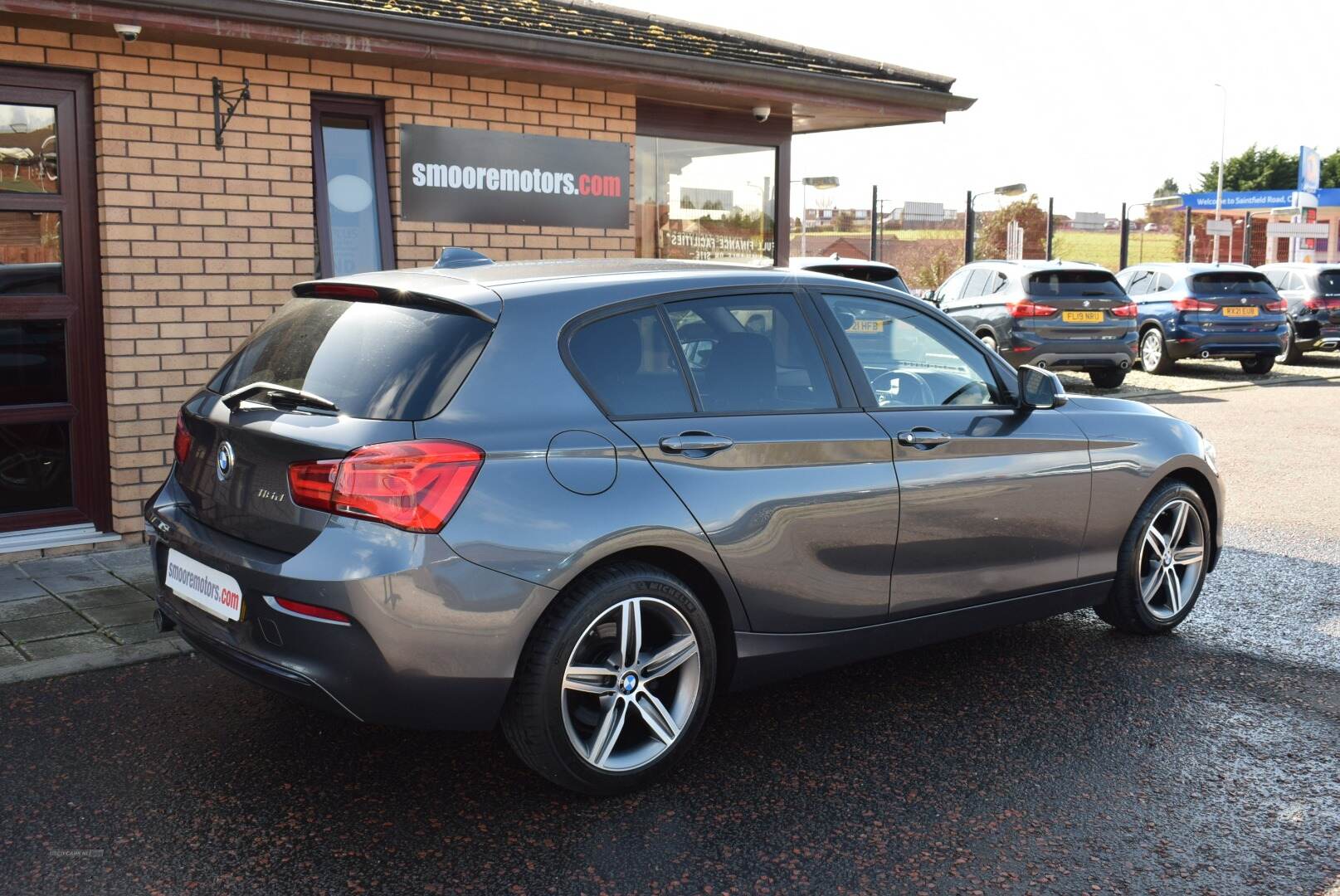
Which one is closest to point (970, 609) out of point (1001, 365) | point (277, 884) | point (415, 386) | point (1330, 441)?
point (1001, 365)

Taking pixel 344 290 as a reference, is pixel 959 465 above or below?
below

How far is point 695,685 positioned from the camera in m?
4.10

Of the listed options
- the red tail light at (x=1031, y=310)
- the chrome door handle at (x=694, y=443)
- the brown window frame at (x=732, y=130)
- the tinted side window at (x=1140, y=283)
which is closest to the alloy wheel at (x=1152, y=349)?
the tinted side window at (x=1140, y=283)

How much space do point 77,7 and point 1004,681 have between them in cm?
→ 530

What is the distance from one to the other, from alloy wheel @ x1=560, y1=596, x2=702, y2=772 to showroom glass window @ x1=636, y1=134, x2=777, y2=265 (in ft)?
19.3

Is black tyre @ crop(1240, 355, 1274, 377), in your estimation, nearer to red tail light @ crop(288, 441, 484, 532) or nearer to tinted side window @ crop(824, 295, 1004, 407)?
tinted side window @ crop(824, 295, 1004, 407)

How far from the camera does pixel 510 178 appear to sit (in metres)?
8.80

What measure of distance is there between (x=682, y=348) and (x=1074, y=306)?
46.3 ft

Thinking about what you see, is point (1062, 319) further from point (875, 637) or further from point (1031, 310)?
point (875, 637)

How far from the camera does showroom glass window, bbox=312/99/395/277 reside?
8.13m

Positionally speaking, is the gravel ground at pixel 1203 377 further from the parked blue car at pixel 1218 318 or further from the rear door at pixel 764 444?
the rear door at pixel 764 444

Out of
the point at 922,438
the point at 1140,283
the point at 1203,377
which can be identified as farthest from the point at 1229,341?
the point at 922,438

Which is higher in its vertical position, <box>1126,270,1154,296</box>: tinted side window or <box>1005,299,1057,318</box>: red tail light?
<box>1126,270,1154,296</box>: tinted side window

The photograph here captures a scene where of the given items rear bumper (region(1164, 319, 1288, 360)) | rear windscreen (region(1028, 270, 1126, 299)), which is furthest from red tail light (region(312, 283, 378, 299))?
rear bumper (region(1164, 319, 1288, 360))
